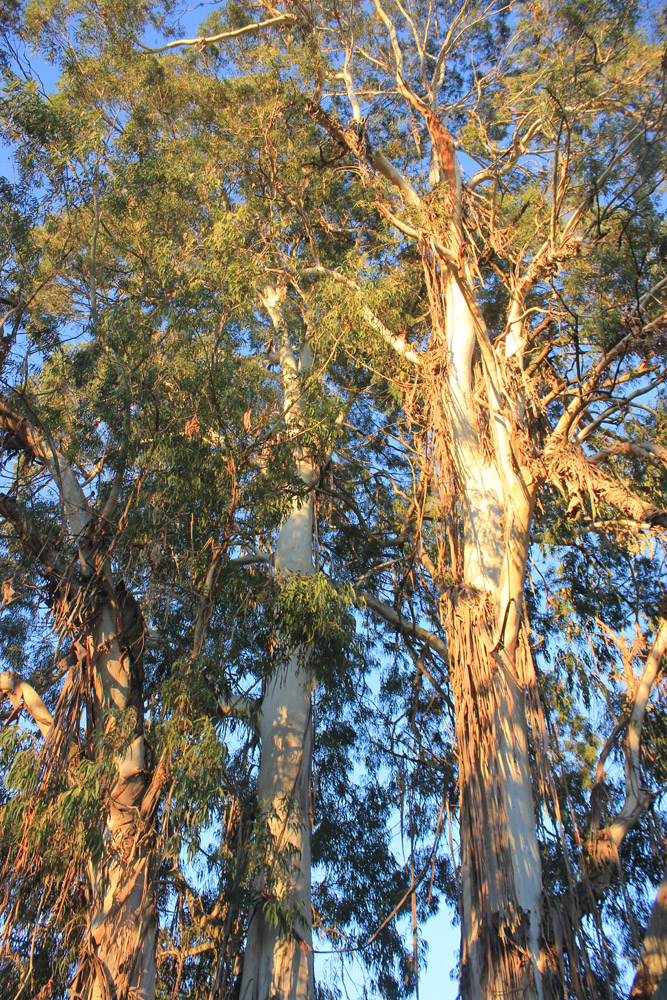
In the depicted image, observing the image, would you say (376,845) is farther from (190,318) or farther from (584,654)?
(190,318)

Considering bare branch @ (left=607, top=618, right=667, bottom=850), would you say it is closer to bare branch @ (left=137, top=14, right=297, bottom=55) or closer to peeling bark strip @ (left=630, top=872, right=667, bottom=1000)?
peeling bark strip @ (left=630, top=872, right=667, bottom=1000)

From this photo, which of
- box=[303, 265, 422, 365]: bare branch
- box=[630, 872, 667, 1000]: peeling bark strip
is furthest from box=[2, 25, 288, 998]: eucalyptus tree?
box=[630, 872, 667, 1000]: peeling bark strip

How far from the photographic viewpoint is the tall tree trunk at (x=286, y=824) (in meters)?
4.93

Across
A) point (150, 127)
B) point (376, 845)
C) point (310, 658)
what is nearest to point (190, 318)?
point (310, 658)

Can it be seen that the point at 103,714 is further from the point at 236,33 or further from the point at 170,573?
the point at 236,33

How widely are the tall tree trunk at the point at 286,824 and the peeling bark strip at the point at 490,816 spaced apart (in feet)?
3.87

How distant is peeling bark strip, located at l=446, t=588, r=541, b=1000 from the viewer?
3.91 m

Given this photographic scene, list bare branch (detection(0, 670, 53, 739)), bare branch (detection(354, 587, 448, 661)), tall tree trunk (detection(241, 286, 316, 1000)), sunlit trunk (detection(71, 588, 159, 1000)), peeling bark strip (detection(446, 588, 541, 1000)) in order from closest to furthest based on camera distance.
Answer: peeling bark strip (detection(446, 588, 541, 1000))
sunlit trunk (detection(71, 588, 159, 1000))
bare branch (detection(0, 670, 53, 739))
tall tree trunk (detection(241, 286, 316, 1000))
bare branch (detection(354, 587, 448, 661))

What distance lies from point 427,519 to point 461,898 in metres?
3.36

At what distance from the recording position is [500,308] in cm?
846

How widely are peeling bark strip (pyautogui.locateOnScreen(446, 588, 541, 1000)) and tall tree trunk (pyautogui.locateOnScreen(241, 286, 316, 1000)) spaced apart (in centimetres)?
118

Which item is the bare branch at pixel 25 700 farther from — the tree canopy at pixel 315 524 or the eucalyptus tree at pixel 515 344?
the eucalyptus tree at pixel 515 344

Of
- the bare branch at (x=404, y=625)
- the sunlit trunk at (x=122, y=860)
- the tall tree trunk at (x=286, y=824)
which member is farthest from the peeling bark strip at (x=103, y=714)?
the bare branch at (x=404, y=625)

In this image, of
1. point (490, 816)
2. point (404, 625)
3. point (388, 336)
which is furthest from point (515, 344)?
point (490, 816)
